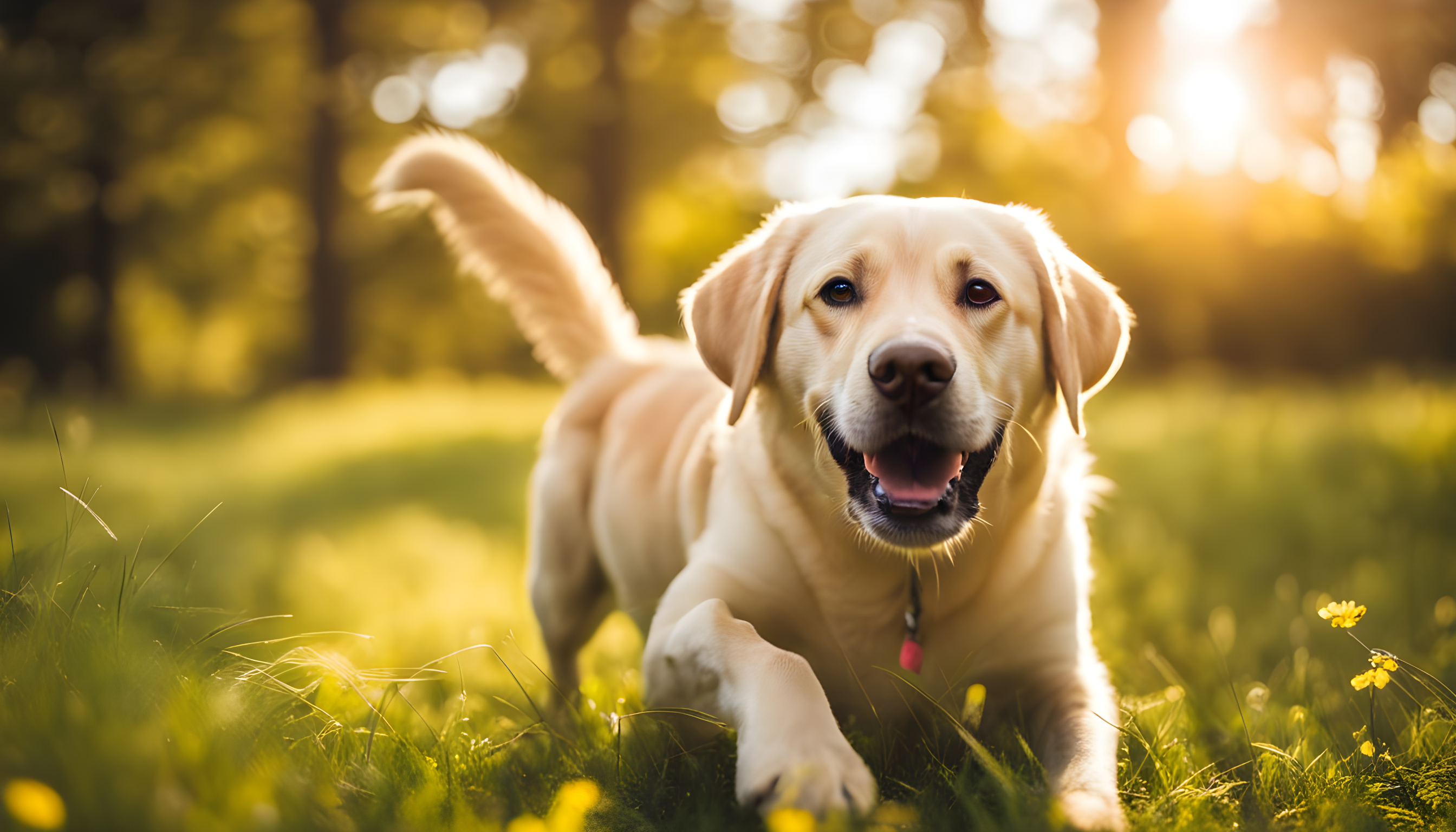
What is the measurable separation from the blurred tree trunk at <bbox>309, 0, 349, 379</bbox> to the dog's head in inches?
563

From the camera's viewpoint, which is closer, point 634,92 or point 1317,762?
point 1317,762

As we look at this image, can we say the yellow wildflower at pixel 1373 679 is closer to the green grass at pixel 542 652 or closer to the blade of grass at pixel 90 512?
the green grass at pixel 542 652

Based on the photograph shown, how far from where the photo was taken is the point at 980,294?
2.50m

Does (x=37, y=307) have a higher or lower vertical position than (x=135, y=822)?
lower

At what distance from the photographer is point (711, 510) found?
2924 millimetres

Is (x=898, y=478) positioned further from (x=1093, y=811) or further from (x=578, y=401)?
(x=578, y=401)

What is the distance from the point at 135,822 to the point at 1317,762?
233cm

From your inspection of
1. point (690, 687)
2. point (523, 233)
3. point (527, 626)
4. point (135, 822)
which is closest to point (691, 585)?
point (690, 687)

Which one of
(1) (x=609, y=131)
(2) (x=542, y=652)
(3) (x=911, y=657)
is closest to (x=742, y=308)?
(3) (x=911, y=657)

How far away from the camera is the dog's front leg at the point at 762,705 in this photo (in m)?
1.73

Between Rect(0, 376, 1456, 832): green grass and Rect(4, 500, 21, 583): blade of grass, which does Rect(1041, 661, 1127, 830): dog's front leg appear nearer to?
Rect(0, 376, 1456, 832): green grass

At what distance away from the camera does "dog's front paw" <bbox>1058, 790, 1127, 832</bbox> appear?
1.77m

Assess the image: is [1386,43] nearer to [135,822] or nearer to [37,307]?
[135,822]

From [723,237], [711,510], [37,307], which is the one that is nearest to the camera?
[711,510]
